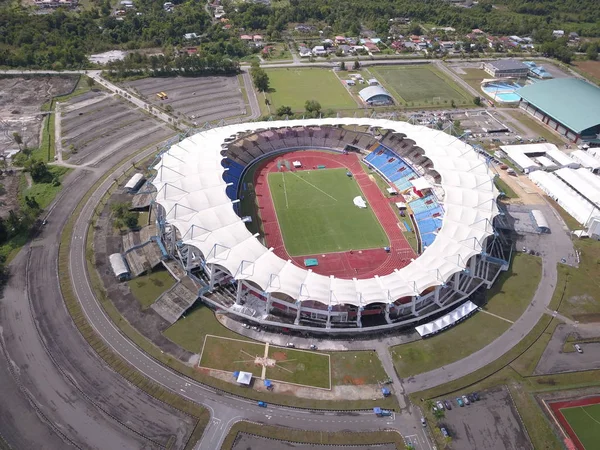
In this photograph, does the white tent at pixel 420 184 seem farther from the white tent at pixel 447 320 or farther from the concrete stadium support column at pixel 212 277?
the concrete stadium support column at pixel 212 277

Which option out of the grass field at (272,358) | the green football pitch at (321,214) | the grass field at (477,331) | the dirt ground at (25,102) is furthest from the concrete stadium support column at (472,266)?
the dirt ground at (25,102)

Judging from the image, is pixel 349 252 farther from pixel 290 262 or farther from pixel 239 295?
pixel 239 295

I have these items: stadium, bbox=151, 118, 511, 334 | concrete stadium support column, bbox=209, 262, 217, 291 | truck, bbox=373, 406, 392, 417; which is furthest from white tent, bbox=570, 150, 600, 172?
concrete stadium support column, bbox=209, 262, 217, 291

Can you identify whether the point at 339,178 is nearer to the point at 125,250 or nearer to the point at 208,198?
the point at 208,198

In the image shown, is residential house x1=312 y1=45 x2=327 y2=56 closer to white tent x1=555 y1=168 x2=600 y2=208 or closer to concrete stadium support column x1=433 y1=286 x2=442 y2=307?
white tent x1=555 y1=168 x2=600 y2=208

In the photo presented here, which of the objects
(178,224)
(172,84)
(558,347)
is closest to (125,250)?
(178,224)

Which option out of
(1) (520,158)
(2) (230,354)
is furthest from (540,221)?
(2) (230,354)
